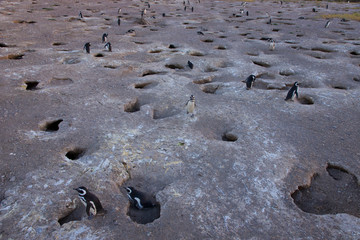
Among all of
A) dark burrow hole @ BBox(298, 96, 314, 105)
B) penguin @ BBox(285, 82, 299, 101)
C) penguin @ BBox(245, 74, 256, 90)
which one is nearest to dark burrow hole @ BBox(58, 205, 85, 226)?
penguin @ BBox(245, 74, 256, 90)

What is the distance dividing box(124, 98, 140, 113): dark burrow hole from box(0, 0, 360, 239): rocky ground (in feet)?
0.12

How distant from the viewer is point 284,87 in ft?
29.2

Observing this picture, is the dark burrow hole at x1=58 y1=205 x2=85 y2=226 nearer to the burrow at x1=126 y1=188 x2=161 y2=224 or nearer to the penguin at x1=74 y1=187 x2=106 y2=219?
the penguin at x1=74 y1=187 x2=106 y2=219

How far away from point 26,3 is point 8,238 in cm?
2690

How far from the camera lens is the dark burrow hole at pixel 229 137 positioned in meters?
6.13

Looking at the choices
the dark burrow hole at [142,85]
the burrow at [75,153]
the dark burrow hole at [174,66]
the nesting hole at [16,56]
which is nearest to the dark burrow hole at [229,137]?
the burrow at [75,153]

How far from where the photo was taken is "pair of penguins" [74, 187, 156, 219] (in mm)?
3934

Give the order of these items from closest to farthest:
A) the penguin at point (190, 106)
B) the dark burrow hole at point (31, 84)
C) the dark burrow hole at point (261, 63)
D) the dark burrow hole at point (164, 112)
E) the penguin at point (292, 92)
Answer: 1. the penguin at point (190, 106)
2. the dark burrow hole at point (164, 112)
3. the penguin at point (292, 92)
4. the dark burrow hole at point (31, 84)
5. the dark burrow hole at point (261, 63)

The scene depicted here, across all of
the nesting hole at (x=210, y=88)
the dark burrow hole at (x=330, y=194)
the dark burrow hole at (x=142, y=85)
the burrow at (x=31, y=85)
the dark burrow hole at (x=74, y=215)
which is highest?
the burrow at (x=31, y=85)

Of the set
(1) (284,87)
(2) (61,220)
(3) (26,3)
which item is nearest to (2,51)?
(2) (61,220)

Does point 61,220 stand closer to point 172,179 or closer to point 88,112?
point 172,179

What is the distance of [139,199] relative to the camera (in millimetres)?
4223

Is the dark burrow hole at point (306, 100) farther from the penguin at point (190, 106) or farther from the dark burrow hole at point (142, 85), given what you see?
the dark burrow hole at point (142, 85)

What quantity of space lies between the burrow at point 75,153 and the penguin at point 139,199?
1822mm
